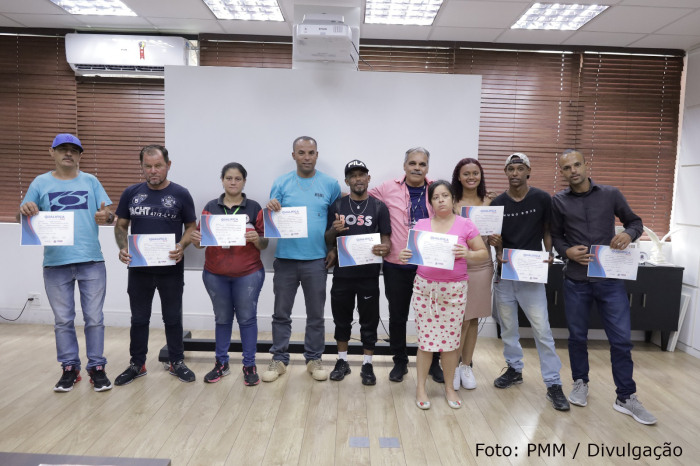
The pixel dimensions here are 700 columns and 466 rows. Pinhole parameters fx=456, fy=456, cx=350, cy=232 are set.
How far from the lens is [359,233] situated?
3027 mm

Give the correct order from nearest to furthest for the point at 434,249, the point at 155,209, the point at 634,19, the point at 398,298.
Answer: the point at 434,249 → the point at 155,209 → the point at 398,298 → the point at 634,19

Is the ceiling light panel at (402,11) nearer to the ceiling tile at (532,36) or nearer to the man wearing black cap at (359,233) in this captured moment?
the ceiling tile at (532,36)

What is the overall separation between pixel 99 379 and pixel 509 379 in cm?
281

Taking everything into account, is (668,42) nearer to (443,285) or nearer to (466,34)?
(466,34)

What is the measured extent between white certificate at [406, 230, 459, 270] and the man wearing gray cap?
542mm

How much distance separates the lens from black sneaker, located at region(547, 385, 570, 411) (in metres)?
2.88

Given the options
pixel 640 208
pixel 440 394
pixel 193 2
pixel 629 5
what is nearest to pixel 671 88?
pixel 640 208

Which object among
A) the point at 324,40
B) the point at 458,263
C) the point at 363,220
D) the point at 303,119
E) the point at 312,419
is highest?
the point at 324,40

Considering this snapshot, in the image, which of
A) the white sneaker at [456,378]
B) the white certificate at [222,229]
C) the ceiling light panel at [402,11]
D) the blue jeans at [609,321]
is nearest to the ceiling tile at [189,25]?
the ceiling light panel at [402,11]

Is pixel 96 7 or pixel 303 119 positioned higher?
pixel 96 7

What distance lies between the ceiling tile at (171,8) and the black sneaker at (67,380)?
2.95 metres

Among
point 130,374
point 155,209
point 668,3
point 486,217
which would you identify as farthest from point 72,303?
point 668,3

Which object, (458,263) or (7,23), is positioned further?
(7,23)

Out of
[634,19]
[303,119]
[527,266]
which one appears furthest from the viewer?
[634,19]
